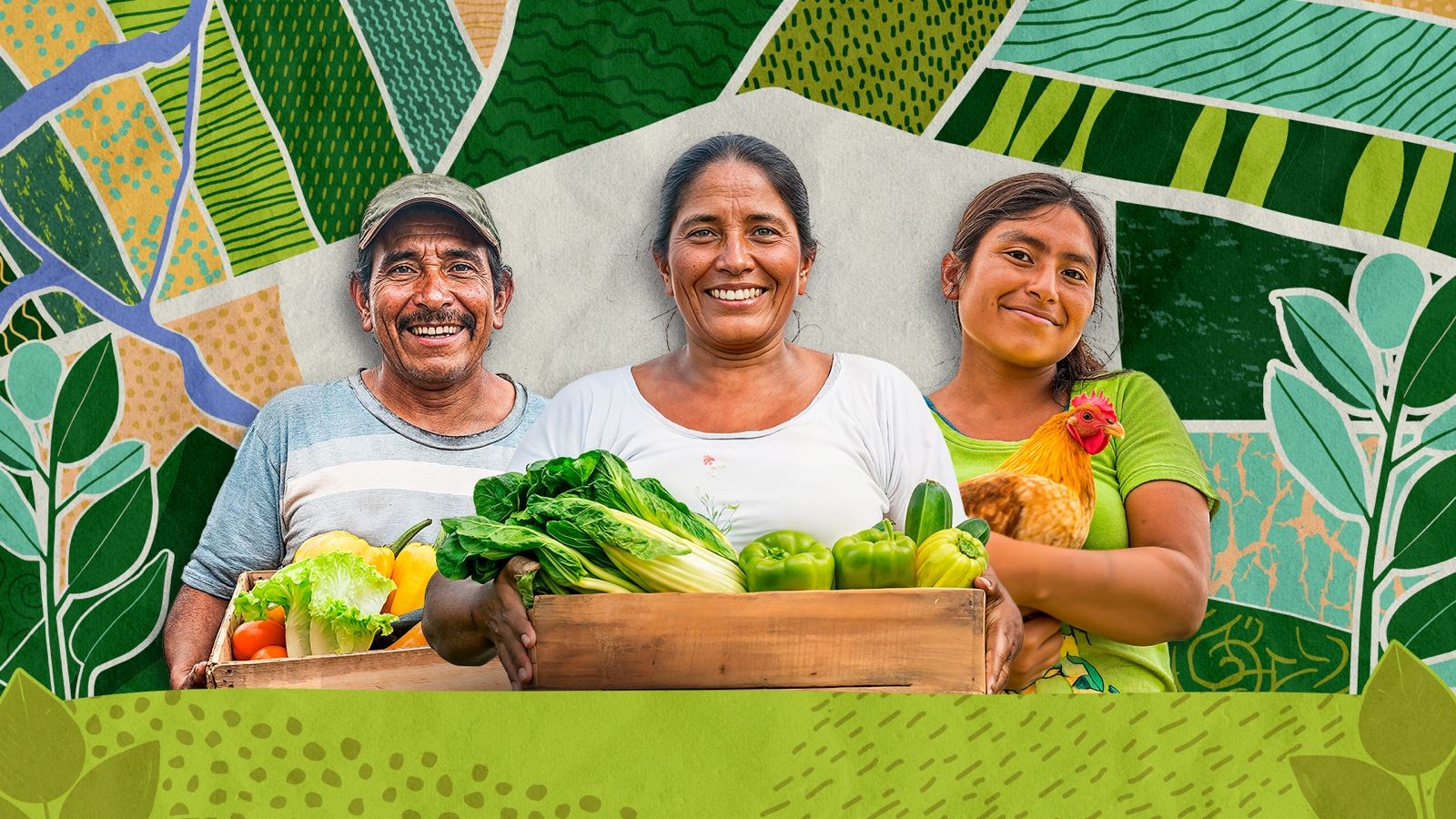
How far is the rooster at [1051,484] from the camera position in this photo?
121 inches

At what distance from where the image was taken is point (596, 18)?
3.49 meters

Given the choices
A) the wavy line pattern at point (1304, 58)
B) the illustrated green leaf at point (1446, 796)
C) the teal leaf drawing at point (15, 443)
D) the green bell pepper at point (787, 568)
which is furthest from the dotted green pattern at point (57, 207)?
the illustrated green leaf at point (1446, 796)

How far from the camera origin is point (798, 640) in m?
2.04

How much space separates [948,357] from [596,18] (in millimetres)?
1337

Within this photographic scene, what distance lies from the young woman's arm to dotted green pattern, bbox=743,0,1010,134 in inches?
46.9

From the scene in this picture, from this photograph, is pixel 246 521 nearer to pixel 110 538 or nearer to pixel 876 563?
pixel 110 538

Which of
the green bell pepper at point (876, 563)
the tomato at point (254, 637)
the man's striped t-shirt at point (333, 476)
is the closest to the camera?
the green bell pepper at point (876, 563)

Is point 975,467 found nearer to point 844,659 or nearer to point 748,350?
point 748,350

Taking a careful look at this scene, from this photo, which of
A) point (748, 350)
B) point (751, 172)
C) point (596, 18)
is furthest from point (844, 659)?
point (596, 18)

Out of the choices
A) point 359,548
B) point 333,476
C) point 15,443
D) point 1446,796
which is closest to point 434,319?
point 333,476

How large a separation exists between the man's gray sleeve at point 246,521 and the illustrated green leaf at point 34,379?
1.94ft

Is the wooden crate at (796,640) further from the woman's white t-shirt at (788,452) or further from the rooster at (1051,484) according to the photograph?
the rooster at (1051,484)

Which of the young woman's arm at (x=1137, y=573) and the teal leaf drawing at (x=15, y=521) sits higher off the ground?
the teal leaf drawing at (x=15, y=521)

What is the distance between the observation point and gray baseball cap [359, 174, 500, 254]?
11.0 feet
